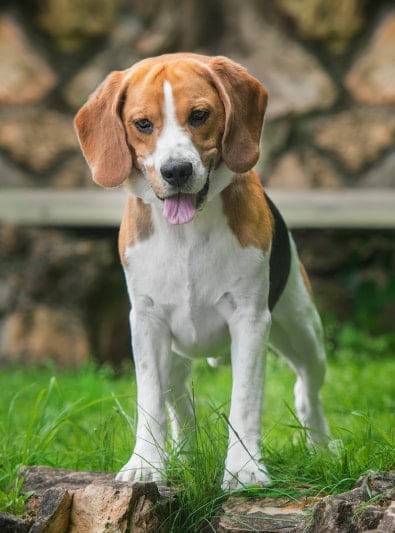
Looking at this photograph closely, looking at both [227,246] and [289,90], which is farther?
[289,90]

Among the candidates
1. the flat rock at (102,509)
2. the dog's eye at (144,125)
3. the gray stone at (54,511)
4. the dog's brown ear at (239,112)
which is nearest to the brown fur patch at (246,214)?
the dog's brown ear at (239,112)

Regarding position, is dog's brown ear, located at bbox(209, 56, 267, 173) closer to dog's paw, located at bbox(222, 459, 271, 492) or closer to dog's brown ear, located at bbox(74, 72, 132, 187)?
dog's brown ear, located at bbox(74, 72, 132, 187)

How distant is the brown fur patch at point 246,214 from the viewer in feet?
12.1

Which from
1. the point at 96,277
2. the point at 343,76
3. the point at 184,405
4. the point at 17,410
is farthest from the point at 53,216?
the point at 184,405

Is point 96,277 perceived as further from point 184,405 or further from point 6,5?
point 184,405

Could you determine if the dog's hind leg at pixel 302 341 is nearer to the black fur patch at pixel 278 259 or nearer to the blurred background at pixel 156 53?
the black fur patch at pixel 278 259

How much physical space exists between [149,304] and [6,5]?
15.3 ft

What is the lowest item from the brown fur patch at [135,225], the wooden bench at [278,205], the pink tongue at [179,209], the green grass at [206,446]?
the green grass at [206,446]

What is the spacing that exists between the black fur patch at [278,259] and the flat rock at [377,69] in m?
3.53

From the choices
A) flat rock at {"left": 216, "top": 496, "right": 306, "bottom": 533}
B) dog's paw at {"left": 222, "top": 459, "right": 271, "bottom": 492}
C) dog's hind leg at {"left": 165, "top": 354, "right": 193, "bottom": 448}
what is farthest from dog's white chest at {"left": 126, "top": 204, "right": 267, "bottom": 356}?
flat rock at {"left": 216, "top": 496, "right": 306, "bottom": 533}

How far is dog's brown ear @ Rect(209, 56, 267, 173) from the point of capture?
3582 mm

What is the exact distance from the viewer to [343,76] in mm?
7578

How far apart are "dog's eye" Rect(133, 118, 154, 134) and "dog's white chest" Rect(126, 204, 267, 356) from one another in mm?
359

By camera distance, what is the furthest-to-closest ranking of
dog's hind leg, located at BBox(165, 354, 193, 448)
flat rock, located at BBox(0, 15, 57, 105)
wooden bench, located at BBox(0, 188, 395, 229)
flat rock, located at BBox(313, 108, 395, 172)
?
1. flat rock, located at BBox(0, 15, 57, 105)
2. flat rock, located at BBox(313, 108, 395, 172)
3. wooden bench, located at BBox(0, 188, 395, 229)
4. dog's hind leg, located at BBox(165, 354, 193, 448)
